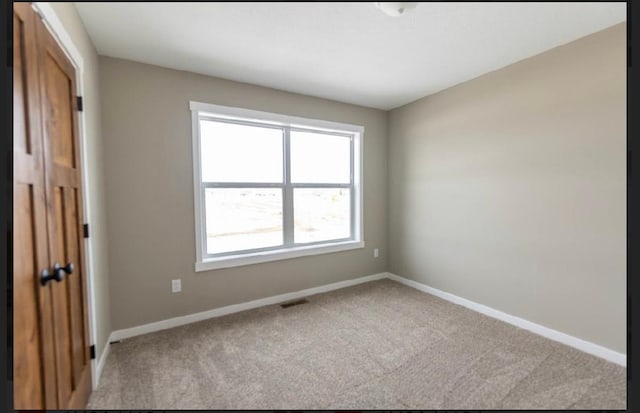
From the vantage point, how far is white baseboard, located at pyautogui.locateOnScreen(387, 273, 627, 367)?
2.05m

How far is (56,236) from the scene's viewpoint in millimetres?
1343

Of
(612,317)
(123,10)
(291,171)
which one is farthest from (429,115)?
(123,10)

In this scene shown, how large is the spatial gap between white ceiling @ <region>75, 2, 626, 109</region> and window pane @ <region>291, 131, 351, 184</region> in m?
0.82

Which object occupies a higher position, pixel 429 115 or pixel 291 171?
pixel 429 115

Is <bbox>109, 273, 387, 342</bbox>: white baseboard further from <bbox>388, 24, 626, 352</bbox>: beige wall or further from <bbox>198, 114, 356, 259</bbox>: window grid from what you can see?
<bbox>388, 24, 626, 352</bbox>: beige wall

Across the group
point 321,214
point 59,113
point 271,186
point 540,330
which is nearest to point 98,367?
point 59,113

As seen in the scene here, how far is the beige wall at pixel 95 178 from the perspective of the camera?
1828 mm

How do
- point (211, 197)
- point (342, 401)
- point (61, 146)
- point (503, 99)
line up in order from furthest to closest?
point (211, 197), point (503, 99), point (342, 401), point (61, 146)

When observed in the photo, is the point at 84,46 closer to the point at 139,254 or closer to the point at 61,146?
the point at 61,146

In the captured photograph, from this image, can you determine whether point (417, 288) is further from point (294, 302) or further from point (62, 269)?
point (62, 269)

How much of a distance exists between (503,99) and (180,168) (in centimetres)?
322

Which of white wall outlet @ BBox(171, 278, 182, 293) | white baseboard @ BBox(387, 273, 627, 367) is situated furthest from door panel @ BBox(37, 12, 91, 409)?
white baseboard @ BBox(387, 273, 627, 367)

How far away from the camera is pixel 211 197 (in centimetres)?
289

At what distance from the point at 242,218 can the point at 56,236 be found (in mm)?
1796
